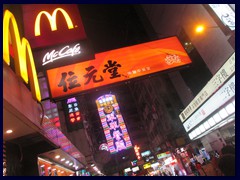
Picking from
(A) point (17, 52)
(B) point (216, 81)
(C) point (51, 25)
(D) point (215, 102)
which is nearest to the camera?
(A) point (17, 52)

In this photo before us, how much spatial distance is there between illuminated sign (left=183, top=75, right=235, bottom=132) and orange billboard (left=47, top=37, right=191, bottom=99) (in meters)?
2.00

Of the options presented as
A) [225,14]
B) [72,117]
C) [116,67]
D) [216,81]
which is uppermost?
[72,117]

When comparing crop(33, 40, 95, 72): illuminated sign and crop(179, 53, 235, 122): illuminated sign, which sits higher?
crop(33, 40, 95, 72): illuminated sign

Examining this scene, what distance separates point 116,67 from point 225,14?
21.9ft

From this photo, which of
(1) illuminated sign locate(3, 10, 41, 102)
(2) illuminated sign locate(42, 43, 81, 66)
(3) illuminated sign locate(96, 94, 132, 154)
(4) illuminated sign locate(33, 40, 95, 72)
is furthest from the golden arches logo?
(3) illuminated sign locate(96, 94, 132, 154)

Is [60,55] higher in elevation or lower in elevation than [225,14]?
lower

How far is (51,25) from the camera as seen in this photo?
7930 millimetres

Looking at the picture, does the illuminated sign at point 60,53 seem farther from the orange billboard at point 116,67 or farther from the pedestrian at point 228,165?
the pedestrian at point 228,165

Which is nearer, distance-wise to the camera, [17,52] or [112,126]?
[17,52]

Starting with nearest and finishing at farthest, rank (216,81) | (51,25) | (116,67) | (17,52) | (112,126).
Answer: (17,52) < (51,25) < (116,67) < (216,81) < (112,126)

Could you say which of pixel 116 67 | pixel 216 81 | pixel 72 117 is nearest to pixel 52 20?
pixel 116 67

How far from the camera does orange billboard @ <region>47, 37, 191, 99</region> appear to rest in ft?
24.7

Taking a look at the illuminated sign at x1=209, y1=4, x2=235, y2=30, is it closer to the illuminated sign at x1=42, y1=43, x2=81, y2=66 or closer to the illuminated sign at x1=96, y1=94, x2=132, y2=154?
the illuminated sign at x1=42, y1=43, x2=81, y2=66

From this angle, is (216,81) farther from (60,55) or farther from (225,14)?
(60,55)
